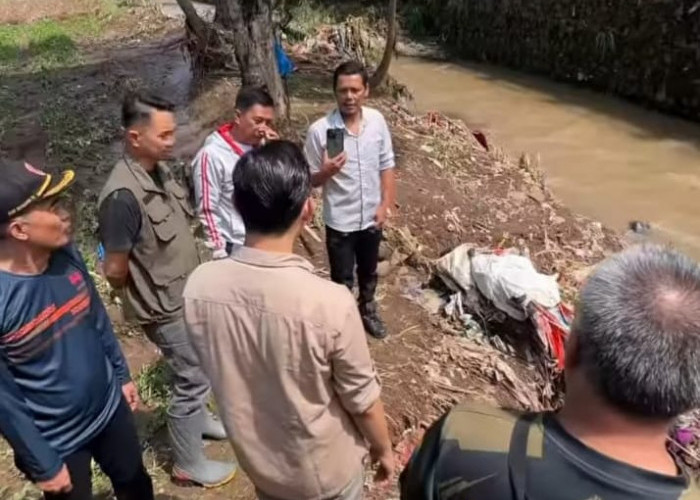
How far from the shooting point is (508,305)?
470 cm

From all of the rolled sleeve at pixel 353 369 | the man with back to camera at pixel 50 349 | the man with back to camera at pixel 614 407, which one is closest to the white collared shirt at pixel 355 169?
the man with back to camera at pixel 50 349

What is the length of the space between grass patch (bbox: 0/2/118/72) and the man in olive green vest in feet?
33.6

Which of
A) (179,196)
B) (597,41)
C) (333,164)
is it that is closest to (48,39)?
(597,41)

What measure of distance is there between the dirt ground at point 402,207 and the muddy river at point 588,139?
3.46 feet

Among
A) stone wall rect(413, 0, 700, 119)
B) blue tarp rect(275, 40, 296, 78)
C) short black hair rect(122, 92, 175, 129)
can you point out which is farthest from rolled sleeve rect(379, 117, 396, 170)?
stone wall rect(413, 0, 700, 119)

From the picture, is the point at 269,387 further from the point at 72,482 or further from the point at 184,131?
the point at 184,131

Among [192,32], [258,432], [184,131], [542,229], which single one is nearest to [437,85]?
[192,32]

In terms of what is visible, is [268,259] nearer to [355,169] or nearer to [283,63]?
[355,169]

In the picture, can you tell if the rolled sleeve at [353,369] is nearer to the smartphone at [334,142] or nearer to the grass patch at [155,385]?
the smartphone at [334,142]

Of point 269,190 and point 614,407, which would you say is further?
point 269,190

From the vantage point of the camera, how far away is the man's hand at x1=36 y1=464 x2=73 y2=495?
2.39m

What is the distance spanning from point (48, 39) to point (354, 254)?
37.8ft

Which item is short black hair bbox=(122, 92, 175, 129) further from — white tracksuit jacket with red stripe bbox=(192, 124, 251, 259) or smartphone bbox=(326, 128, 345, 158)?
smartphone bbox=(326, 128, 345, 158)

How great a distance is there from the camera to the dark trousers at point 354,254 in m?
4.20
